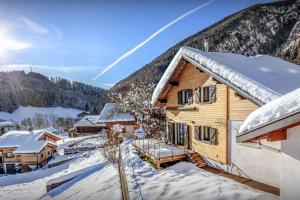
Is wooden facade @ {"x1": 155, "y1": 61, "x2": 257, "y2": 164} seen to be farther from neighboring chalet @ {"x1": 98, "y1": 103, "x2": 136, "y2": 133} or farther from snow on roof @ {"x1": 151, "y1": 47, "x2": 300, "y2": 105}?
neighboring chalet @ {"x1": 98, "y1": 103, "x2": 136, "y2": 133}

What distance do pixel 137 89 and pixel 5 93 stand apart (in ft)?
369

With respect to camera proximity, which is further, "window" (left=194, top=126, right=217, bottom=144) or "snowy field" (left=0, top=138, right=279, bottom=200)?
"window" (left=194, top=126, right=217, bottom=144)

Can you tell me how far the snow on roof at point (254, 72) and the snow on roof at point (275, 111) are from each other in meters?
3.90

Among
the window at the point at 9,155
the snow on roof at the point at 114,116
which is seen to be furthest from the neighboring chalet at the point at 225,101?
the window at the point at 9,155

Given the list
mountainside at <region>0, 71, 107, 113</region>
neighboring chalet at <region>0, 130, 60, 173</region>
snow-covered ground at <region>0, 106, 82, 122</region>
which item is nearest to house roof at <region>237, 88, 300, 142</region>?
neighboring chalet at <region>0, 130, 60, 173</region>

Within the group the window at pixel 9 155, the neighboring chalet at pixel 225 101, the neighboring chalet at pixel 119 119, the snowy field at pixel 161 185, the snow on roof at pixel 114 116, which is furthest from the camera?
the snow on roof at pixel 114 116

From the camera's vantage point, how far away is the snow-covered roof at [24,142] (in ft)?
102

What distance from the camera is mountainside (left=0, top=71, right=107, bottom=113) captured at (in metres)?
120

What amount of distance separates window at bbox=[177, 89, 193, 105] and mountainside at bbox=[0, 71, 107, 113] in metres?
102

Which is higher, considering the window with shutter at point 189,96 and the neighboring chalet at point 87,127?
the window with shutter at point 189,96

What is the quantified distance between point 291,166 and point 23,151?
33.1 meters

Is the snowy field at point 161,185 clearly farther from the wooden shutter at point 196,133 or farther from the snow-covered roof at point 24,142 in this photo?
the snow-covered roof at point 24,142

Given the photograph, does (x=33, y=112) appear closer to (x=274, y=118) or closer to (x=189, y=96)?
(x=189, y=96)

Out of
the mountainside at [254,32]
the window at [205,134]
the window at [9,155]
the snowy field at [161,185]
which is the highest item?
the mountainside at [254,32]
